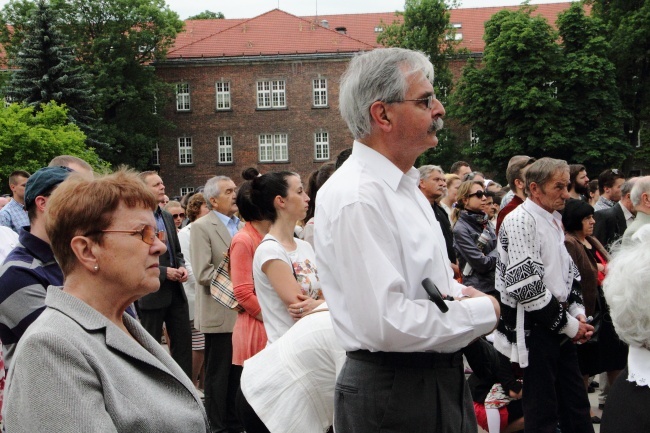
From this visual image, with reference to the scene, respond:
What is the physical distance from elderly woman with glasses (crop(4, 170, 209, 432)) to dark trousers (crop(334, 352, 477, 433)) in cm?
61

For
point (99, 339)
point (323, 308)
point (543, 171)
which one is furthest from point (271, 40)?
point (99, 339)

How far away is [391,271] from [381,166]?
0.48m

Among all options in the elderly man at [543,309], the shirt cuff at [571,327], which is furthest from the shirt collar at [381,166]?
the shirt cuff at [571,327]

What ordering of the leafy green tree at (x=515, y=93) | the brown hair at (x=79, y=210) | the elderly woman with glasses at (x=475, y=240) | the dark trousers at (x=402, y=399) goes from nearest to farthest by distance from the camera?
the brown hair at (x=79, y=210), the dark trousers at (x=402, y=399), the elderly woman with glasses at (x=475, y=240), the leafy green tree at (x=515, y=93)

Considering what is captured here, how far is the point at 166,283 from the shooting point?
7723 mm

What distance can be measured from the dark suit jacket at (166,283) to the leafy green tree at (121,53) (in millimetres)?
43349

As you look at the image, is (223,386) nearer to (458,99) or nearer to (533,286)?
(533,286)

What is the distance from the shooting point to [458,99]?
162 ft

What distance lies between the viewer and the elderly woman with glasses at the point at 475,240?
811cm

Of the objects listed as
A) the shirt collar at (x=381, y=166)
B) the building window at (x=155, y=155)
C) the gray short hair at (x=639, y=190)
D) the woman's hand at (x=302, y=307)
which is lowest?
the building window at (x=155, y=155)

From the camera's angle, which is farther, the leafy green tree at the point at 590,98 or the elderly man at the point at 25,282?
the leafy green tree at the point at 590,98

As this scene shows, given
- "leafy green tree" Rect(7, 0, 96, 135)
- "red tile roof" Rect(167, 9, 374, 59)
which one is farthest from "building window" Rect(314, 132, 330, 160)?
"leafy green tree" Rect(7, 0, 96, 135)

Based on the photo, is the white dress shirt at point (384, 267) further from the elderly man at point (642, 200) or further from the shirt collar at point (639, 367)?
the elderly man at point (642, 200)

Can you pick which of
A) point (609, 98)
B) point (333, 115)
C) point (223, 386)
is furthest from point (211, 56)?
point (223, 386)
